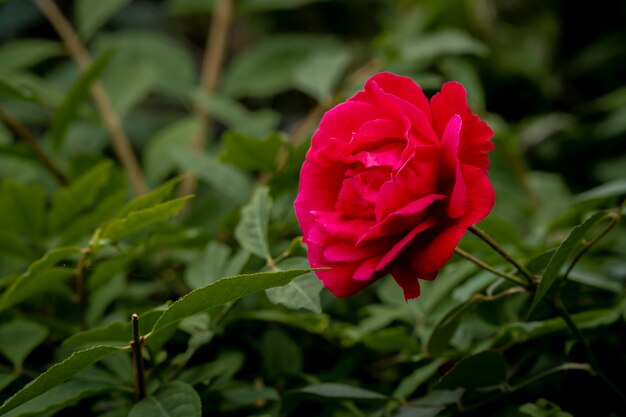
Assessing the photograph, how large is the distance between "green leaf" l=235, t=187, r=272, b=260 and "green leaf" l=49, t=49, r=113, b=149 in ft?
1.25

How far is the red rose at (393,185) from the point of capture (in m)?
0.49

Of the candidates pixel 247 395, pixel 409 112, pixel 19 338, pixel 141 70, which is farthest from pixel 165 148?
pixel 409 112

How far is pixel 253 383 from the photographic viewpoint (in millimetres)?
766

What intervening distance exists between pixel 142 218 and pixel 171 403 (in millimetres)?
160

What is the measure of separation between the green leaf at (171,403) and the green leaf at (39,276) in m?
0.15

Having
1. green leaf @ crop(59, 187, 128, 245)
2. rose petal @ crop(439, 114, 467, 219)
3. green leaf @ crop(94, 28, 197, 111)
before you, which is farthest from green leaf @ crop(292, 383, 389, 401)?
green leaf @ crop(94, 28, 197, 111)

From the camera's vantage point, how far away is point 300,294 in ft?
1.82

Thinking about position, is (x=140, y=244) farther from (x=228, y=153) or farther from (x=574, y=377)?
(x=574, y=377)

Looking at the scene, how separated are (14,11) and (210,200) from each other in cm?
104

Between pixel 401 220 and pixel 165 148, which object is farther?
pixel 165 148

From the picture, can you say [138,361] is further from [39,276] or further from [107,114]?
[107,114]

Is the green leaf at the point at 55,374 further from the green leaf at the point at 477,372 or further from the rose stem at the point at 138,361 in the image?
the green leaf at the point at 477,372

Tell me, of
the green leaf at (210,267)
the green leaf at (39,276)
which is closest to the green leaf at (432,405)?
the green leaf at (210,267)

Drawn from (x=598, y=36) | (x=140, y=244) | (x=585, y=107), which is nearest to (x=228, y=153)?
(x=140, y=244)
